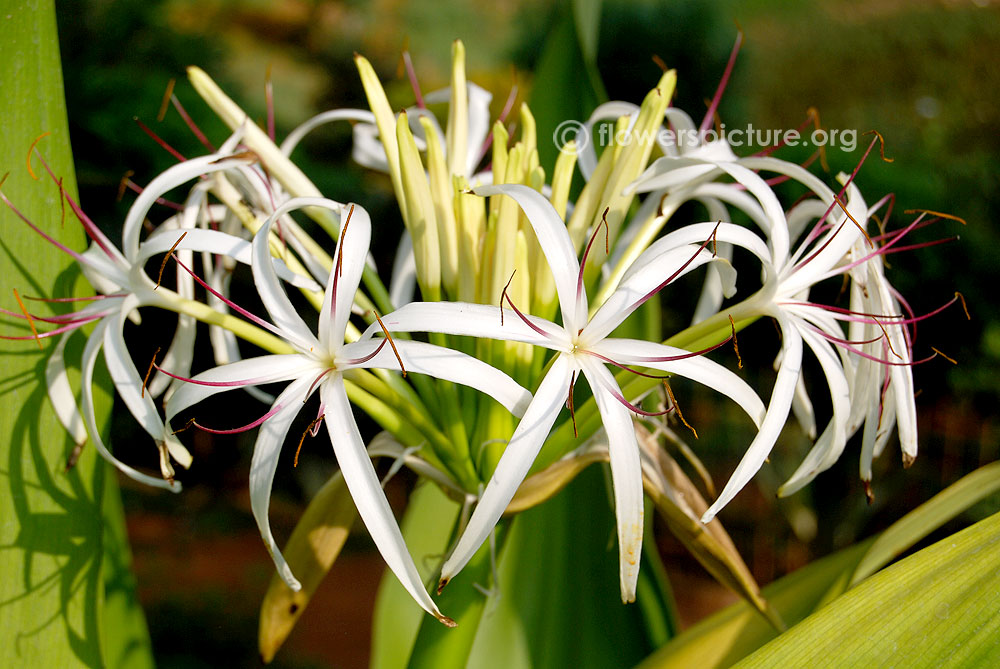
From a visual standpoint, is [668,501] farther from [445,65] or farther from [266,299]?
[445,65]

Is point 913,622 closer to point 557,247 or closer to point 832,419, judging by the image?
point 832,419

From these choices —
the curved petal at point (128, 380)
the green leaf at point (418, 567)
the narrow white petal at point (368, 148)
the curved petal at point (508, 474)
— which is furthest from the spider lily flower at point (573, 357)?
the green leaf at point (418, 567)

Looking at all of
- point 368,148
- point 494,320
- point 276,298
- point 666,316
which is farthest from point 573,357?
point 666,316

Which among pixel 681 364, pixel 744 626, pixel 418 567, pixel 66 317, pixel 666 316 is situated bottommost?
pixel 744 626

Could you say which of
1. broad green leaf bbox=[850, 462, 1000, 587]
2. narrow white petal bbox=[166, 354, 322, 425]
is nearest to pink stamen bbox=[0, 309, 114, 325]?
narrow white petal bbox=[166, 354, 322, 425]

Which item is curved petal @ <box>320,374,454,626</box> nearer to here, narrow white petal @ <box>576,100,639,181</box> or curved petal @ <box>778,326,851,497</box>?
curved petal @ <box>778,326,851,497</box>

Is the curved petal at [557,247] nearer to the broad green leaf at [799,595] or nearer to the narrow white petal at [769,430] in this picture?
the narrow white petal at [769,430]
